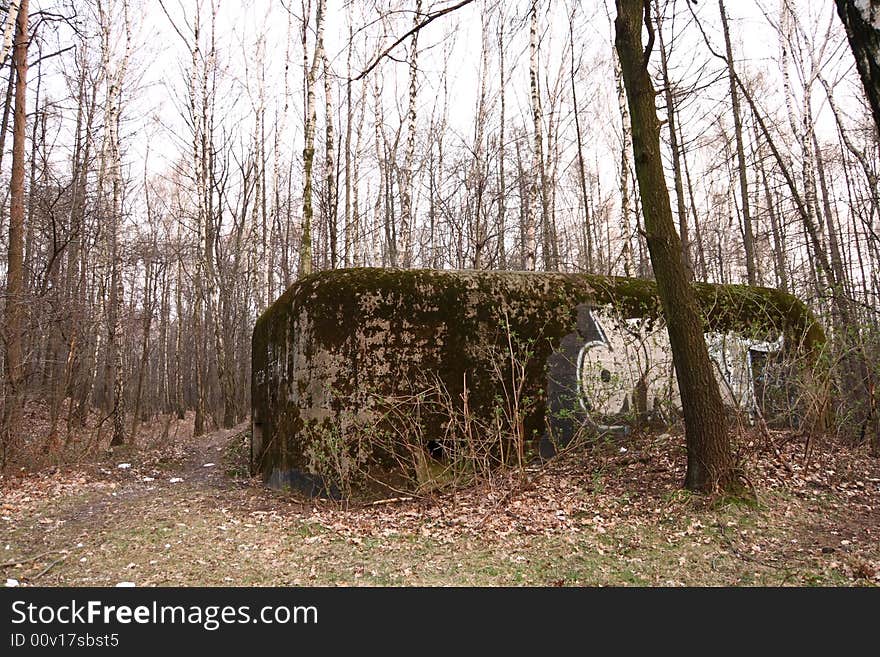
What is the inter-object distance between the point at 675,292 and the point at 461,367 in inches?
98.1

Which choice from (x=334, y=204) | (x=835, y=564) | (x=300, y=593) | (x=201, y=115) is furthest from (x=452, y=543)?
(x=201, y=115)

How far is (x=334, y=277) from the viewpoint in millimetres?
6184

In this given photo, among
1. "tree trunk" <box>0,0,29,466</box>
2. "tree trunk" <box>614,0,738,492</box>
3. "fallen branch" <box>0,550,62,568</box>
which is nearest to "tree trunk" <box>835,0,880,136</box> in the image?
"tree trunk" <box>614,0,738,492</box>

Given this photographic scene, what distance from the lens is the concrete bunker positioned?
5871 mm

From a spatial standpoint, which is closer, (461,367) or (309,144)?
(461,367)

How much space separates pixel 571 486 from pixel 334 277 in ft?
11.3

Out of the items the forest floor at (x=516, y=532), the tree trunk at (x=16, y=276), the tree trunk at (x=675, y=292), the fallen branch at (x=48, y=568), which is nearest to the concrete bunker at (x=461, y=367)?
the forest floor at (x=516, y=532)

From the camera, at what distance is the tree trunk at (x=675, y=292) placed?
181 inches

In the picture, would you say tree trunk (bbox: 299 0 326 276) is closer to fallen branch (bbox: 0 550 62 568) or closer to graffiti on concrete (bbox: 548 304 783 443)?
graffiti on concrete (bbox: 548 304 783 443)

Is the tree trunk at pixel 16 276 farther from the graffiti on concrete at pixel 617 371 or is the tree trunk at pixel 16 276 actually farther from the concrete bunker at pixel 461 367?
the graffiti on concrete at pixel 617 371

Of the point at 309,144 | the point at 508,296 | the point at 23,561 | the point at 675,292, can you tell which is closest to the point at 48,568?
the point at 23,561

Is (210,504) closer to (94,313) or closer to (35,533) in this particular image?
(35,533)

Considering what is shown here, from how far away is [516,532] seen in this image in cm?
456

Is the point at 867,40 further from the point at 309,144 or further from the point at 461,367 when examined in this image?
the point at 309,144
